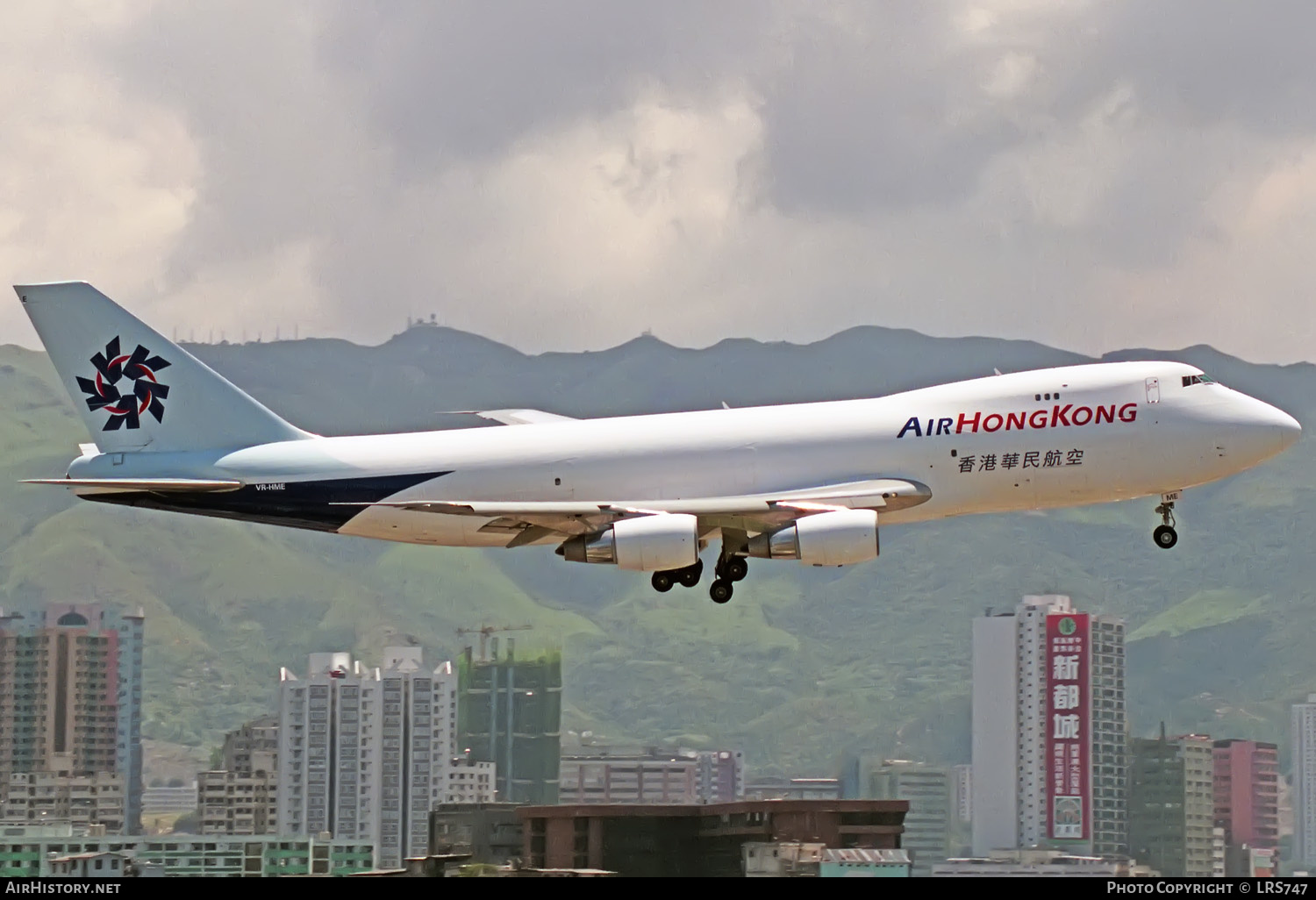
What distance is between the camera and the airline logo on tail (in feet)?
213

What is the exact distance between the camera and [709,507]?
5941 centimetres

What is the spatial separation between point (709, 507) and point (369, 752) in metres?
132

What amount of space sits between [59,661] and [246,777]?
864 inches

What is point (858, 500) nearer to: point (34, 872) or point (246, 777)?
point (34, 872)

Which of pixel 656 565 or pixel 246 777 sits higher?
pixel 656 565

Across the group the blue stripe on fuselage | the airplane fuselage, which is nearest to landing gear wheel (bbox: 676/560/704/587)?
the airplane fuselage

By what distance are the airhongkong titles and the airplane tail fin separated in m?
20.1

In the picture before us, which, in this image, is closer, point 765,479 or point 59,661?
point 765,479

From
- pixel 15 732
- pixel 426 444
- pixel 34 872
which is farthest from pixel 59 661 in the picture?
pixel 426 444

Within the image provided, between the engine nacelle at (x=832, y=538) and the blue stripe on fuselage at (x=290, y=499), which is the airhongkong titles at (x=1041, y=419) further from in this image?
the blue stripe on fuselage at (x=290, y=499)

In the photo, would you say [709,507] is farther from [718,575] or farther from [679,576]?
[679,576]

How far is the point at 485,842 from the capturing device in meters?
101

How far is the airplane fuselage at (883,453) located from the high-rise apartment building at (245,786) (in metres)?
110

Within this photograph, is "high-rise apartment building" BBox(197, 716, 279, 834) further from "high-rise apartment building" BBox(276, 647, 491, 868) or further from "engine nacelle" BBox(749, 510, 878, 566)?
"engine nacelle" BBox(749, 510, 878, 566)
